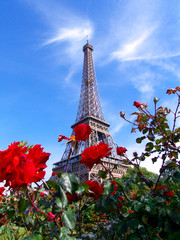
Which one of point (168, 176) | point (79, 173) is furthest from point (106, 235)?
point (79, 173)

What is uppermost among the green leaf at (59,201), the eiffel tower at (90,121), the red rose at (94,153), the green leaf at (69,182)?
the eiffel tower at (90,121)

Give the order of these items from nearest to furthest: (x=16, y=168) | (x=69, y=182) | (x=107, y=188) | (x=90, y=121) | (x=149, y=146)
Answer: (x=16, y=168), (x=69, y=182), (x=107, y=188), (x=149, y=146), (x=90, y=121)

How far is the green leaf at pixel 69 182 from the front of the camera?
0.83 meters

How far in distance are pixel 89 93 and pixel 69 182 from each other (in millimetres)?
38291

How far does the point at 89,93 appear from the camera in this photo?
38.6m

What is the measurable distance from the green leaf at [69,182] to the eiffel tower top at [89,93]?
3269cm

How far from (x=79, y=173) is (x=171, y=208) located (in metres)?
27.2

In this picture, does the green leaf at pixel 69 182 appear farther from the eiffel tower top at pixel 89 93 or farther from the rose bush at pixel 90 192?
the eiffel tower top at pixel 89 93

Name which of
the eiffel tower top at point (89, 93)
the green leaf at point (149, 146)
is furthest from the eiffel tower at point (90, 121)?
the green leaf at point (149, 146)

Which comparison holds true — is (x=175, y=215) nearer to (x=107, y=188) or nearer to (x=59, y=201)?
(x=107, y=188)

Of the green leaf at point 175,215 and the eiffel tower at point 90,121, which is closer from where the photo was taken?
the green leaf at point 175,215

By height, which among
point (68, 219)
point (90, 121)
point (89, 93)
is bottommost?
point (68, 219)

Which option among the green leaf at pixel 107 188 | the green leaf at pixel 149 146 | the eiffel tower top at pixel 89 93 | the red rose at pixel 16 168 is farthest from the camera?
the eiffel tower top at pixel 89 93

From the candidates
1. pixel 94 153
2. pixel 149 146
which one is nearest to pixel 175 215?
pixel 94 153
